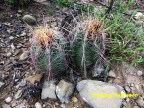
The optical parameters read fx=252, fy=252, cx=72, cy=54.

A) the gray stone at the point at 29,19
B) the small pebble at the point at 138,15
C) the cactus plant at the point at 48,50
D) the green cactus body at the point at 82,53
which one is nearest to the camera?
the cactus plant at the point at 48,50

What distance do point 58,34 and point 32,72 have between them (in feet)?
1.59

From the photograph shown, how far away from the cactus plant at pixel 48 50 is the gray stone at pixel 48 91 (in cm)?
8

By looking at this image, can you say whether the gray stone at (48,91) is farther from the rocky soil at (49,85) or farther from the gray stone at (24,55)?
the gray stone at (24,55)

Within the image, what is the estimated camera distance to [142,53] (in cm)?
214

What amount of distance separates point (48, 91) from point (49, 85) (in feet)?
0.17

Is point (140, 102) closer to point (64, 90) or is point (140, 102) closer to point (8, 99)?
point (64, 90)

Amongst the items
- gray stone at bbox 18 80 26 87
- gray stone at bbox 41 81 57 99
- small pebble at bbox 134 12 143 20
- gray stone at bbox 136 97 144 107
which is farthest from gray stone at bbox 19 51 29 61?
small pebble at bbox 134 12 143 20

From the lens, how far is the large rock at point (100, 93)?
70.5 inches

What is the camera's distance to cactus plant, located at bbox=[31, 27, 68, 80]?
165 centimetres

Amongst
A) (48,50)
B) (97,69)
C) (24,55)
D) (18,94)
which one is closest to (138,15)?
(97,69)

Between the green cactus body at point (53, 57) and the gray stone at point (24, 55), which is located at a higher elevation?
the green cactus body at point (53, 57)

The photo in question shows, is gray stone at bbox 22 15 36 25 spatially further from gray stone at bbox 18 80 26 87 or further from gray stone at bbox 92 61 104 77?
gray stone at bbox 92 61 104 77

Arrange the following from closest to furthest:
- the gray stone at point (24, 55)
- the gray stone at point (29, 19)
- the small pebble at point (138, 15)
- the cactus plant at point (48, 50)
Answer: the cactus plant at point (48, 50) → the gray stone at point (24, 55) → the gray stone at point (29, 19) → the small pebble at point (138, 15)

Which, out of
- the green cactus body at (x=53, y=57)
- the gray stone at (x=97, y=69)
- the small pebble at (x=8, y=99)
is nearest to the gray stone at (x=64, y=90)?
the green cactus body at (x=53, y=57)
